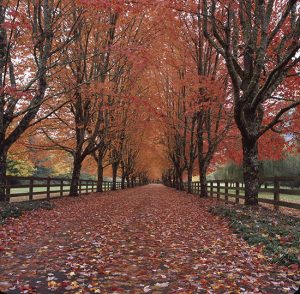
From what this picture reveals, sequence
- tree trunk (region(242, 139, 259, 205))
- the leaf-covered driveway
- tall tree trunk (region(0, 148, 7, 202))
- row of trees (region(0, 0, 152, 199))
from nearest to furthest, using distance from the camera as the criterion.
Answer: the leaf-covered driveway
row of trees (region(0, 0, 152, 199))
tree trunk (region(242, 139, 259, 205))
tall tree trunk (region(0, 148, 7, 202))

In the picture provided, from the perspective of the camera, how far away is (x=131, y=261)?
5734 millimetres

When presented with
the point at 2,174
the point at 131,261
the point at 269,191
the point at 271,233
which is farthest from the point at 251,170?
the point at 2,174

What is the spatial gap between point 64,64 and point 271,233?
9059 millimetres

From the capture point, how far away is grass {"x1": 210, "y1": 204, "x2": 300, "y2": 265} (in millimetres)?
5693

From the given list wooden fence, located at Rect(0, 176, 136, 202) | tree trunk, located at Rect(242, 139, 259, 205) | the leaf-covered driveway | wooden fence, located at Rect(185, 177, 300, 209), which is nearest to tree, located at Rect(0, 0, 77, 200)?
wooden fence, located at Rect(0, 176, 136, 202)

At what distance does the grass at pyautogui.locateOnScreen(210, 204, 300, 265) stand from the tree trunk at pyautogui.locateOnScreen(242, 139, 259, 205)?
4.89 ft

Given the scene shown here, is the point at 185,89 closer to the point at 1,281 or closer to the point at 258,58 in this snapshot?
the point at 258,58

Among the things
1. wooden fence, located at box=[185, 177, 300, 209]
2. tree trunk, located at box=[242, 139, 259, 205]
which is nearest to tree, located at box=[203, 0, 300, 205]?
tree trunk, located at box=[242, 139, 259, 205]

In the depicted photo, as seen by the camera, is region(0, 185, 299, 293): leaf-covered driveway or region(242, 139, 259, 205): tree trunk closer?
region(0, 185, 299, 293): leaf-covered driveway

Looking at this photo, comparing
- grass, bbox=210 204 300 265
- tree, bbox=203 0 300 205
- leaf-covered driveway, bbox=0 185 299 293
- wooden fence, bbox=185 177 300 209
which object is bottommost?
leaf-covered driveway, bbox=0 185 299 293

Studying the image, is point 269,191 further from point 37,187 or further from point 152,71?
point 37,187

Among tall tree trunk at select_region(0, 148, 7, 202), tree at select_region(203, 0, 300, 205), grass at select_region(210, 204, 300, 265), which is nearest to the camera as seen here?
grass at select_region(210, 204, 300, 265)

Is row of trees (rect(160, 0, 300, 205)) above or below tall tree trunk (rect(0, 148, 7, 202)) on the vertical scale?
above

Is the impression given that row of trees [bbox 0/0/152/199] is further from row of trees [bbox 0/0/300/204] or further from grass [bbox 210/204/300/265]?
grass [bbox 210/204/300/265]
